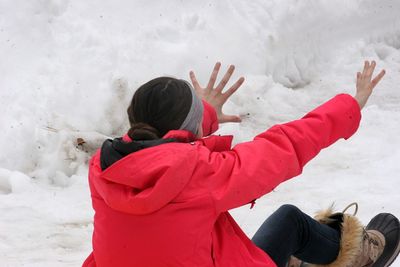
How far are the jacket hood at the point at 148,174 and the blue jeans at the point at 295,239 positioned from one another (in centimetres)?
95

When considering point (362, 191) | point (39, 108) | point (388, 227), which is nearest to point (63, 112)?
point (39, 108)

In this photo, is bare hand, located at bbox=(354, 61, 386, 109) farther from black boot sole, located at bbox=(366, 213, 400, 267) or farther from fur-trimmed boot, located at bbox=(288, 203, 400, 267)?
black boot sole, located at bbox=(366, 213, 400, 267)

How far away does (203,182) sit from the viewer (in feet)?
5.93

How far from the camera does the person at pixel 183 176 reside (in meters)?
1.77

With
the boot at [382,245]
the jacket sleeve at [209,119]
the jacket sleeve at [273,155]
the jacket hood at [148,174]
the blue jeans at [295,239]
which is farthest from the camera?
the boot at [382,245]

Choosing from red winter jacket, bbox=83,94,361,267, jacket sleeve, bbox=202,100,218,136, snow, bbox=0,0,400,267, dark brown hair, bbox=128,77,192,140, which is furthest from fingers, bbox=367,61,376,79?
snow, bbox=0,0,400,267

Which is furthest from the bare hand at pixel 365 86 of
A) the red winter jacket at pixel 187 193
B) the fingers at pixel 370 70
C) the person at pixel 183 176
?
the red winter jacket at pixel 187 193

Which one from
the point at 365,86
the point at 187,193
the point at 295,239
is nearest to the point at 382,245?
the point at 295,239

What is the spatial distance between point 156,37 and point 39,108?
1.60 metres

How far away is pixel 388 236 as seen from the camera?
9.12 ft

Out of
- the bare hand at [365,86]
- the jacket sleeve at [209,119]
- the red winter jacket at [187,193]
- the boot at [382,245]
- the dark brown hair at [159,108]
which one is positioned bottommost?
the boot at [382,245]

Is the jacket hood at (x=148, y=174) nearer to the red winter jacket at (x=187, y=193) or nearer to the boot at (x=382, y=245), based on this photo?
the red winter jacket at (x=187, y=193)

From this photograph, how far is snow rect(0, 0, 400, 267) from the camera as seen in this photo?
395 cm

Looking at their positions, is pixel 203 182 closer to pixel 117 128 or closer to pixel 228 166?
pixel 228 166
